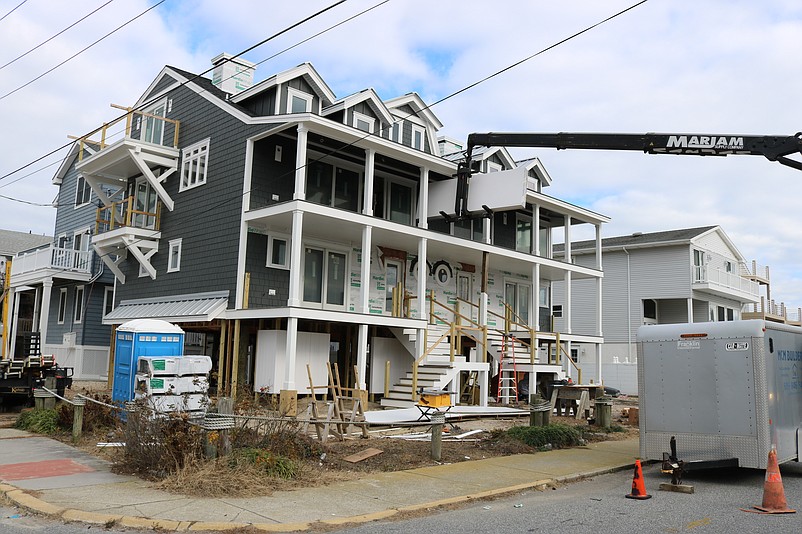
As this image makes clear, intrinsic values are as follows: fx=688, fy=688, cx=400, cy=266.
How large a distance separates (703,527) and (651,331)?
14.7 feet

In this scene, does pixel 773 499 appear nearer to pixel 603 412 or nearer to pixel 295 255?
pixel 603 412

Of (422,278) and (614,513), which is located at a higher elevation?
(422,278)

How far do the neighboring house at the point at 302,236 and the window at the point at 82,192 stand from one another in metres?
6.23

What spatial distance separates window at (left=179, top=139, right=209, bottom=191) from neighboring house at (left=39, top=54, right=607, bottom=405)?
0.18ft

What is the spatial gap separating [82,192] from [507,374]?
22636 mm

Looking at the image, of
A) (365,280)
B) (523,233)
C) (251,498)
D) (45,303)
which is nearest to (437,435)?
(251,498)

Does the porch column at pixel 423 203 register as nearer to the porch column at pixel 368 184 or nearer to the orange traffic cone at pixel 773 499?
the porch column at pixel 368 184

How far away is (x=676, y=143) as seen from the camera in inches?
680

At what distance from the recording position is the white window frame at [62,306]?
1252 inches

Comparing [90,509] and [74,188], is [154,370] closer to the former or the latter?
[90,509]

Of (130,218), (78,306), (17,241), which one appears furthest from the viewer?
(17,241)

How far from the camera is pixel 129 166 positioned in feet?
84.0

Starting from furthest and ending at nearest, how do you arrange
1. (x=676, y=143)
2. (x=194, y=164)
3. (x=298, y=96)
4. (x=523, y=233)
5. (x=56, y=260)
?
(x=523, y=233)
(x=56, y=260)
(x=194, y=164)
(x=298, y=96)
(x=676, y=143)

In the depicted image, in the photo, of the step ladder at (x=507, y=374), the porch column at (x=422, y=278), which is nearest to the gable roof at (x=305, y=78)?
the porch column at (x=422, y=278)
